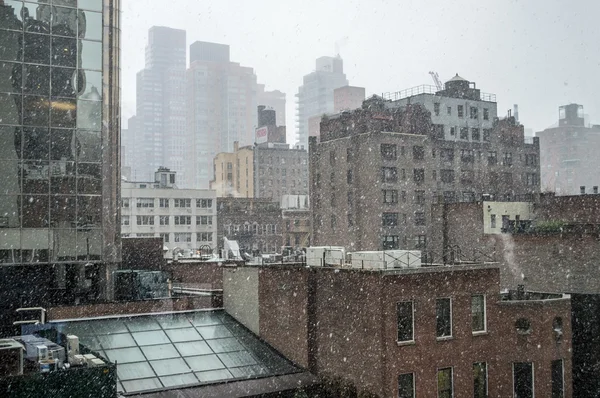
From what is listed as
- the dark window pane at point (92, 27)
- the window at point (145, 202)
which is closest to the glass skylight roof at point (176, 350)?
the dark window pane at point (92, 27)

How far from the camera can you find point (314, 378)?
90.0 ft

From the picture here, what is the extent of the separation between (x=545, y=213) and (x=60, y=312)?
4443cm

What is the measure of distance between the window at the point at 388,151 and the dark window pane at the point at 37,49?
134 feet

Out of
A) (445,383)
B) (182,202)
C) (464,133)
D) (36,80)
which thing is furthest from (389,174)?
(36,80)

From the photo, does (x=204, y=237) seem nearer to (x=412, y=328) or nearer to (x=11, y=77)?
(x=11, y=77)

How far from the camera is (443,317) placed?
87.7 ft

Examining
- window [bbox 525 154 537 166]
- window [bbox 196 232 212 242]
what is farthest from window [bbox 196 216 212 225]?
window [bbox 525 154 537 166]

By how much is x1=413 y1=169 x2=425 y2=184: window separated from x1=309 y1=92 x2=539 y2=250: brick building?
0.11 m

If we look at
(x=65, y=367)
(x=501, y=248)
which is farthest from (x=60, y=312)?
(x=501, y=248)

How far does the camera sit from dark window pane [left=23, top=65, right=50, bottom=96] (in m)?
30.9

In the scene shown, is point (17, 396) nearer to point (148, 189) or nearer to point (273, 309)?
point (273, 309)

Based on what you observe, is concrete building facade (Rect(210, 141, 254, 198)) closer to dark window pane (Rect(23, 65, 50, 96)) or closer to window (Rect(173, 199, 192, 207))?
window (Rect(173, 199, 192, 207))

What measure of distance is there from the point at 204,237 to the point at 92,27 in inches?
2314

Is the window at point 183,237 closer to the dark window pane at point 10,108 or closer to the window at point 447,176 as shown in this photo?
the window at point 447,176
